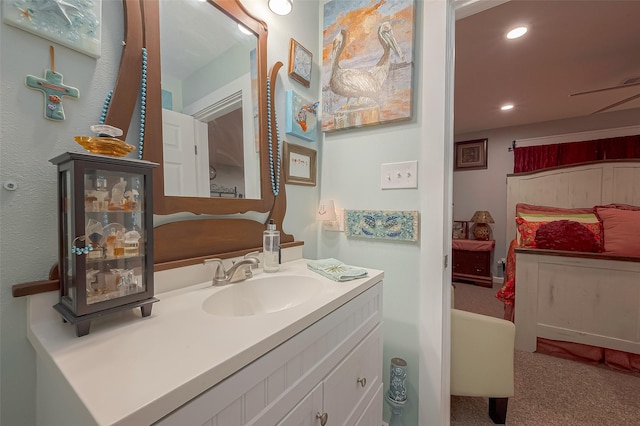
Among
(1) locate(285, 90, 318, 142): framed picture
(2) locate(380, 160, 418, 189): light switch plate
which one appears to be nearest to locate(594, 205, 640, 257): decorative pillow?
(2) locate(380, 160, 418, 189): light switch plate

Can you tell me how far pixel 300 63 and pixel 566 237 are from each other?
2412 millimetres

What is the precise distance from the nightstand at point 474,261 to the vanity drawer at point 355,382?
3.25 metres

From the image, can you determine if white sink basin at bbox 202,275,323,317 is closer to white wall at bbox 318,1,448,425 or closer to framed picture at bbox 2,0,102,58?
white wall at bbox 318,1,448,425

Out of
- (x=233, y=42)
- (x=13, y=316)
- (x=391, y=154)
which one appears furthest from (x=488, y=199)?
(x=13, y=316)

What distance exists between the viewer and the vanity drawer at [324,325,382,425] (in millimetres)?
772

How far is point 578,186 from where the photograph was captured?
2967 mm

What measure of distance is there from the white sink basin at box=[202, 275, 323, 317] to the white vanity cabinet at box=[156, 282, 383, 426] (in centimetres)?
19

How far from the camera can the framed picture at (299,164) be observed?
1.32 meters

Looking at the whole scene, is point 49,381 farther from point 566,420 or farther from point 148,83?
point 566,420

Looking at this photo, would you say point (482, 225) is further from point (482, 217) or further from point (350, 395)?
point (350, 395)

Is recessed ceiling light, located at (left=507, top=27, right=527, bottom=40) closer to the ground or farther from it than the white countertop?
farther from it

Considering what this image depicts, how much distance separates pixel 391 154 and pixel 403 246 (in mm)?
483

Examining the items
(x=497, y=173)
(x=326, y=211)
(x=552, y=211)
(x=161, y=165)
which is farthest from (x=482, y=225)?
(x=161, y=165)

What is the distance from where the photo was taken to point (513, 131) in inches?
161
